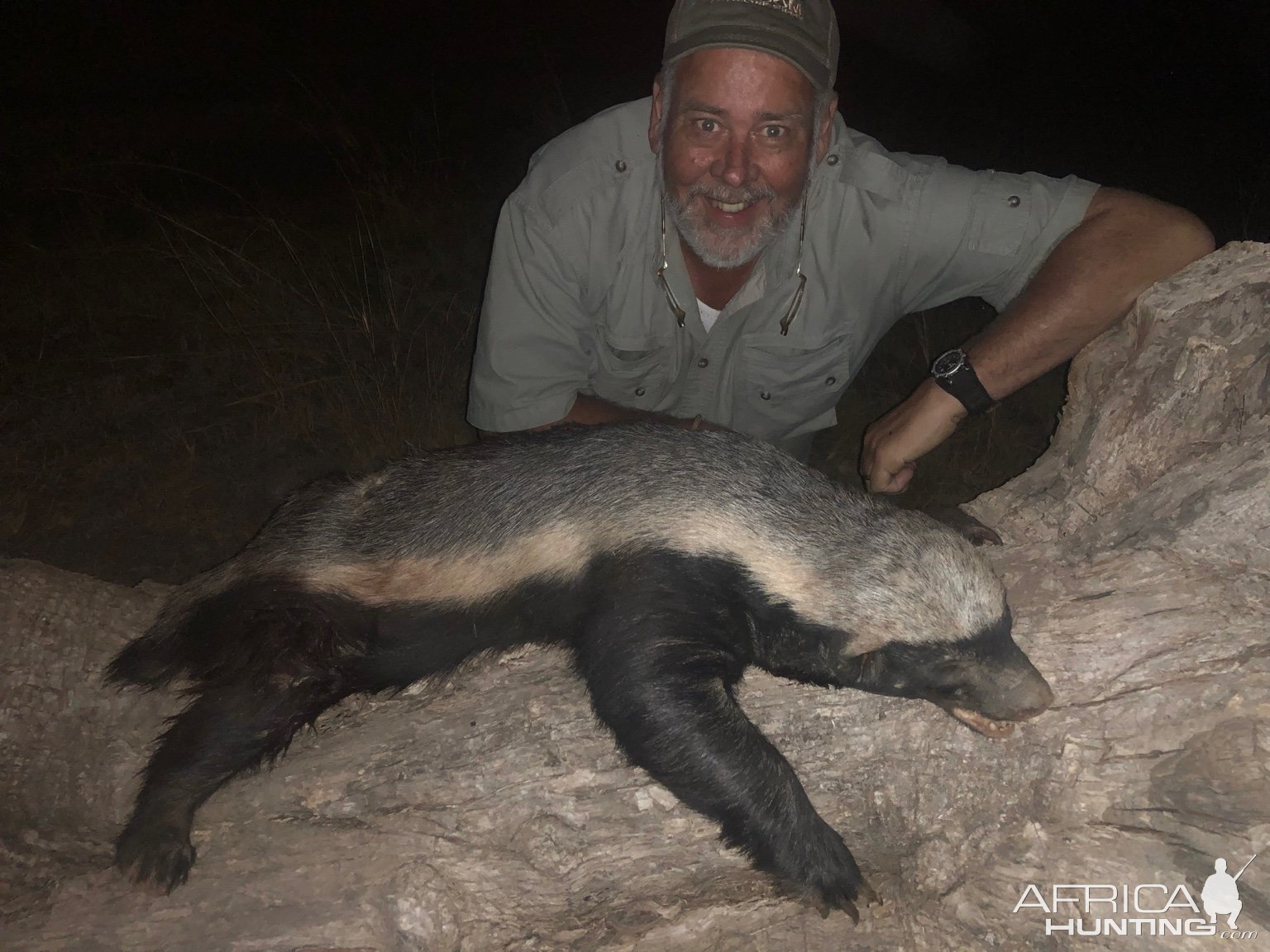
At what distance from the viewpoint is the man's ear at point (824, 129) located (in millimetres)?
3850

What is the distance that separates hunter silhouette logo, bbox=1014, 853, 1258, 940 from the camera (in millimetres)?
2164

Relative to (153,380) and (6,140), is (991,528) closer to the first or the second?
(153,380)

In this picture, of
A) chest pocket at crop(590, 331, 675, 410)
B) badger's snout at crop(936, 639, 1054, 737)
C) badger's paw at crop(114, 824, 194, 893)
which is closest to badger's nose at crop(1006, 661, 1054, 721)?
badger's snout at crop(936, 639, 1054, 737)

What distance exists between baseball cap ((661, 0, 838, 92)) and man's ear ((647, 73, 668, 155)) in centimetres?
16

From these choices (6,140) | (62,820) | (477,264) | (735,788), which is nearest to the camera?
(735,788)

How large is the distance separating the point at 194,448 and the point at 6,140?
18.5 ft

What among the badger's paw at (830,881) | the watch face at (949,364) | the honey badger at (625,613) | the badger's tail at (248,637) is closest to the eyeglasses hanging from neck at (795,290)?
the watch face at (949,364)

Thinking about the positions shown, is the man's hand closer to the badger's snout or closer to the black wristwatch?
the black wristwatch

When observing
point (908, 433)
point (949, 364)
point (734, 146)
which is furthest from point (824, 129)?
point (908, 433)

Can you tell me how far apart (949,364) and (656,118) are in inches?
64.6

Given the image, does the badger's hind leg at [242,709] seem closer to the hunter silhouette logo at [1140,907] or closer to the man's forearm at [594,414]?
the man's forearm at [594,414]

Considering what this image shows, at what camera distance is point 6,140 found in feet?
30.6

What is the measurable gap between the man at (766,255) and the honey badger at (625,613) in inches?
47.1

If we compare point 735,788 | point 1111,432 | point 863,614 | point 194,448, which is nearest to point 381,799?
point 735,788
